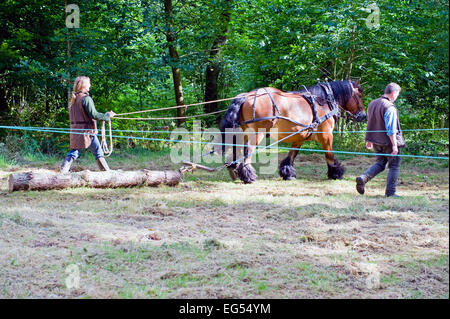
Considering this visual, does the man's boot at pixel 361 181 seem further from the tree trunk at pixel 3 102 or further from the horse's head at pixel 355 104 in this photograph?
the tree trunk at pixel 3 102

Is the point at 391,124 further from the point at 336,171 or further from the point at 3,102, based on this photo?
the point at 3,102

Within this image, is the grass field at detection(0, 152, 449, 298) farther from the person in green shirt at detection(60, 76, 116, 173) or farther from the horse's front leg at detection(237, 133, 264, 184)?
the person in green shirt at detection(60, 76, 116, 173)

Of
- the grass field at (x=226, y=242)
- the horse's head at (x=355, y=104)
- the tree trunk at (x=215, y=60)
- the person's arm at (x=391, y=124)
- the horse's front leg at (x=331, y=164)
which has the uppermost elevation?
the tree trunk at (x=215, y=60)

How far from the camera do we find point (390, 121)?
6980 mm

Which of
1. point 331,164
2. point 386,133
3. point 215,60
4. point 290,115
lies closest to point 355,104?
point 331,164

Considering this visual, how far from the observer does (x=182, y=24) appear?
13.2 meters

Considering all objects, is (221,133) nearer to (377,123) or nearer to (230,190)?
(230,190)

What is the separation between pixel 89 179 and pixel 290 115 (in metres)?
3.69

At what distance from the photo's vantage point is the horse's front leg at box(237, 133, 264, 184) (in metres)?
8.48

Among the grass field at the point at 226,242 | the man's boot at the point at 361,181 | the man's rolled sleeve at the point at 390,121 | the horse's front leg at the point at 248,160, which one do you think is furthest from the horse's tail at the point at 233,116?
the man's rolled sleeve at the point at 390,121

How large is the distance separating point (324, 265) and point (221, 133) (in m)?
4.45

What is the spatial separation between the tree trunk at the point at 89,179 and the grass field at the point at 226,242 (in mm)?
170

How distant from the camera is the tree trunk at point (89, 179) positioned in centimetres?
757

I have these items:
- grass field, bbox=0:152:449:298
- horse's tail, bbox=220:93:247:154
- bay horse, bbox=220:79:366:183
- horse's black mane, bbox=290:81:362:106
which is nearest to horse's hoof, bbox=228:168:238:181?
bay horse, bbox=220:79:366:183
